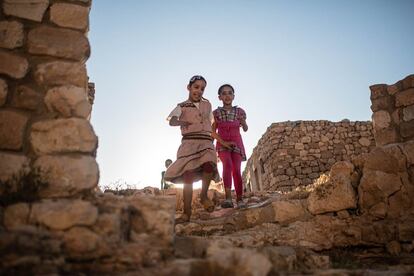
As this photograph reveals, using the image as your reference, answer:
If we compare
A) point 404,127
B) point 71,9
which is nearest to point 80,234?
point 71,9

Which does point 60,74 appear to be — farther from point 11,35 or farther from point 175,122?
point 175,122

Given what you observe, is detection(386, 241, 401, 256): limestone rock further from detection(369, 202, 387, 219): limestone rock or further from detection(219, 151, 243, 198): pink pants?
detection(219, 151, 243, 198): pink pants

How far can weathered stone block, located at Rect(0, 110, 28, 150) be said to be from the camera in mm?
1827

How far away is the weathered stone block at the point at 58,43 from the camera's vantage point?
6.57 ft

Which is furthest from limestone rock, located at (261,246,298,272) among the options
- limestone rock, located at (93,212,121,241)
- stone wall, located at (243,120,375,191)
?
stone wall, located at (243,120,375,191)

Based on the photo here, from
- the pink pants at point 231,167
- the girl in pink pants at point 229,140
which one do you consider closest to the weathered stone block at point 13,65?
the girl in pink pants at point 229,140

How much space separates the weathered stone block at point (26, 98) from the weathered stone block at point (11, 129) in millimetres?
61

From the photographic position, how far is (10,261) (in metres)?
1.38

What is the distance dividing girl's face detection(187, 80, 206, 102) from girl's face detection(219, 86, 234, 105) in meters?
0.73

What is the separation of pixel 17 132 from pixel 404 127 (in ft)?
12.5

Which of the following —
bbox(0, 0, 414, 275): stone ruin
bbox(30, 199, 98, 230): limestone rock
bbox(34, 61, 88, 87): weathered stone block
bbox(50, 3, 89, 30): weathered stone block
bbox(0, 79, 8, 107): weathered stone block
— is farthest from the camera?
bbox(50, 3, 89, 30): weathered stone block

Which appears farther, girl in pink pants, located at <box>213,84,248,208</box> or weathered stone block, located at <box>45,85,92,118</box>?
girl in pink pants, located at <box>213,84,248,208</box>

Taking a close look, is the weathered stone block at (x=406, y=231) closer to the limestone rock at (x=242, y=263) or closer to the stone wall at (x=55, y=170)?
the limestone rock at (x=242, y=263)

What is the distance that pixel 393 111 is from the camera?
399 centimetres
